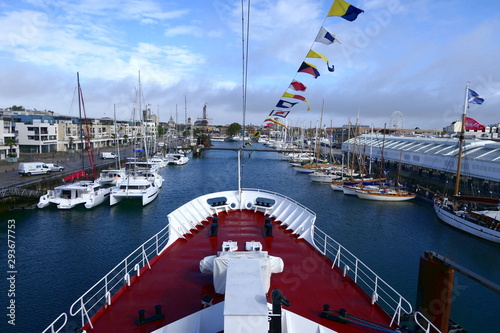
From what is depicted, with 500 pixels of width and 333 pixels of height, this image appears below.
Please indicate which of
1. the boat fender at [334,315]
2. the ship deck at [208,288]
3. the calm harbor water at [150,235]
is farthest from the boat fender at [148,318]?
the calm harbor water at [150,235]

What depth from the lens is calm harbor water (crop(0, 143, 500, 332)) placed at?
14484 mm

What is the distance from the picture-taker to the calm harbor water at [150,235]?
1448 cm

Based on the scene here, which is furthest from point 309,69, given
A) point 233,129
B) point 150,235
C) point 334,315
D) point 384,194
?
point 233,129

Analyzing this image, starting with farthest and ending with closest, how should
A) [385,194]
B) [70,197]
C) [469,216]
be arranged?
1. [385,194]
2. [70,197]
3. [469,216]

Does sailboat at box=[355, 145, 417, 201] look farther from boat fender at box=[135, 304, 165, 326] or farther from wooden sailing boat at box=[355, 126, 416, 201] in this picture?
boat fender at box=[135, 304, 165, 326]

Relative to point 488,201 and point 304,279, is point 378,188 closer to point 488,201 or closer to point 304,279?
point 488,201

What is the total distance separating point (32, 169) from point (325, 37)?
37909 millimetres

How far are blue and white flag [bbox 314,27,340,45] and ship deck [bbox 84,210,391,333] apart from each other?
859cm

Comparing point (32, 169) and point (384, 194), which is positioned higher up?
point (32, 169)

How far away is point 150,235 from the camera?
77.9 feet

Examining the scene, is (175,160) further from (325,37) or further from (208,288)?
(208,288)

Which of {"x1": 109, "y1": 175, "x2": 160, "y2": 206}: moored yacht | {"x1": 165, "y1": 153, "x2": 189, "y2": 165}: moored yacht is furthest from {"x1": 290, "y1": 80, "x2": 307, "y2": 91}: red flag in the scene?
{"x1": 165, "y1": 153, "x2": 189, "y2": 165}: moored yacht

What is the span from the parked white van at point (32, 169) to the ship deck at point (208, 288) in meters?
33.9

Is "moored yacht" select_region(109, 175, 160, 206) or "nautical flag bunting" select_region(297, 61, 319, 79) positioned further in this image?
"moored yacht" select_region(109, 175, 160, 206)
